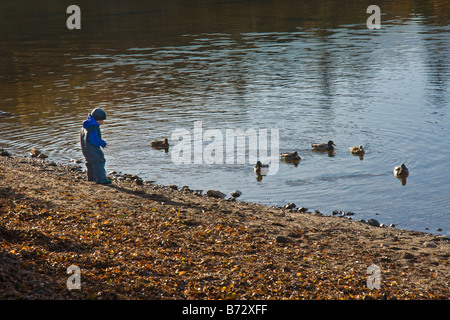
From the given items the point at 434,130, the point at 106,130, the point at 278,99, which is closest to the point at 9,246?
the point at 106,130

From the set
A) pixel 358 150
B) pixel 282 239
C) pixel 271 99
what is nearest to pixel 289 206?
pixel 282 239

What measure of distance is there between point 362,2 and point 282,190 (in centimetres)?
6284

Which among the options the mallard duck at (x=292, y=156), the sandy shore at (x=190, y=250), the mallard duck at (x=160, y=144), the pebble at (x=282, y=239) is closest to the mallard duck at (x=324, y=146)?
the mallard duck at (x=292, y=156)

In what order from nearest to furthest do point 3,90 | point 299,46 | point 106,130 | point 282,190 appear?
1. point 282,190
2. point 106,130
3. point 3,90
4. point 299,46

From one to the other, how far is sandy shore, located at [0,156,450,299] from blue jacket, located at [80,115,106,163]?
974mm

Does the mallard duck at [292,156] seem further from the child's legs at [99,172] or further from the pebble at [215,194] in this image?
the child's legs at [99,172]

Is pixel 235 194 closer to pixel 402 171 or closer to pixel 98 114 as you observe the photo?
pixel 98 114

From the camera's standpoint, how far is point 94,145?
53.5 feet

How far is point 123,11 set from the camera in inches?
3118

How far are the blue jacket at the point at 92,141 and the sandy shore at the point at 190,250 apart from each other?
3.19 ft

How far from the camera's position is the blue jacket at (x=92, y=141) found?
16.1 meters

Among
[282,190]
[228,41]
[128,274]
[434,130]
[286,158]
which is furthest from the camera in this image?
[228,41]

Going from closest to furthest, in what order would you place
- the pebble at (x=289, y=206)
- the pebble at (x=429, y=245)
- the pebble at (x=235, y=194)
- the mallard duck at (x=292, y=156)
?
the pebble at (x=429, y=245) → the pebble at (x=289, y=206) → the pebble at (x=235, y=194) → the mallard duck at (x=292, y=156)
